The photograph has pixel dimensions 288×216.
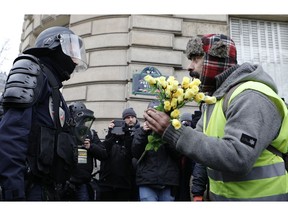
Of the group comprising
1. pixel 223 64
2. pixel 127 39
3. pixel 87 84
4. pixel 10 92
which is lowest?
pixel 10 92

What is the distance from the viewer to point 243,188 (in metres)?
1.68

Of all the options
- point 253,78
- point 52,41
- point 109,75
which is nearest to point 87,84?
point 109,75

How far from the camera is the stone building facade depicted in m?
7.19

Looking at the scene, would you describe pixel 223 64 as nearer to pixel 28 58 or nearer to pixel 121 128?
pixel 28 58

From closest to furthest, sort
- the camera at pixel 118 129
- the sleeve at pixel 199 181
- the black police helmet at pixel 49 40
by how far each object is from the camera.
Result: the black police helmet at pixel 49 40 < the sleeve at pixel 199 181 < the camera at pixel 118 129

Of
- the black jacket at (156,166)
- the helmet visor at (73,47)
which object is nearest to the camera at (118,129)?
the black jacket at (156,166)

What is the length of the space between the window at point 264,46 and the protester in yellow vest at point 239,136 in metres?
6.83

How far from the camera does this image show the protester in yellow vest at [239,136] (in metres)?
1.55

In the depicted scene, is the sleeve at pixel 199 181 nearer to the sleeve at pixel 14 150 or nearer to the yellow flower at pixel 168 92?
the yellow flower at pixel 168 92

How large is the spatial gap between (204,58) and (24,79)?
3.91ft

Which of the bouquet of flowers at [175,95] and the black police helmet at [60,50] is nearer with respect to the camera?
the bouquet of flowers at [175,95]

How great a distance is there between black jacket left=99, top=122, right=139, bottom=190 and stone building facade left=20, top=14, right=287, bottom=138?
7.50 feet

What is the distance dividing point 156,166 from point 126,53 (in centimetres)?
411

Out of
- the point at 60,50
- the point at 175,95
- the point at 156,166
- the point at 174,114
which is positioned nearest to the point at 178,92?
the point at 175,95
